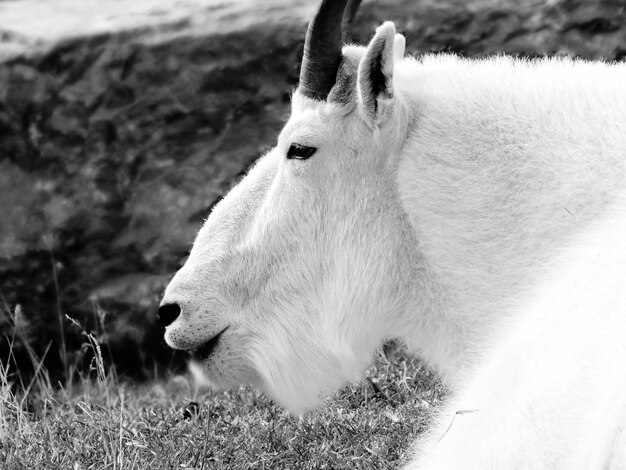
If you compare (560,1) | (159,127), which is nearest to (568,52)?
(560,1)

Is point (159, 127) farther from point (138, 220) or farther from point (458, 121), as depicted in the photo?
point (458, 121)

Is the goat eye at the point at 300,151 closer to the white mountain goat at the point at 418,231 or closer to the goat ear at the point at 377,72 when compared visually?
the white mountain goat at the point at 418,231

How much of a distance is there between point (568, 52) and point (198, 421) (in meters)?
2.99

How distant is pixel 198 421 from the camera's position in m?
4.57

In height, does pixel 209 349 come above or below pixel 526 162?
below

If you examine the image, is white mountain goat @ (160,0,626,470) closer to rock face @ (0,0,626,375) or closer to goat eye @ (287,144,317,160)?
goat eye @ (287,144,317,160)

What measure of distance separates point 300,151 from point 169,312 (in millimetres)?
658

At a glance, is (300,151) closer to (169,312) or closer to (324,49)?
(324,49)

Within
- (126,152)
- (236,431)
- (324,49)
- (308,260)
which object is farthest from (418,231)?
(126,152)

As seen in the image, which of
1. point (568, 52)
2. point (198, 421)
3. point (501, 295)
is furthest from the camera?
point (568, 52)

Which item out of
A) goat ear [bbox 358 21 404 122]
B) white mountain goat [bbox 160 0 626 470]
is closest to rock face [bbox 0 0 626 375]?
white mountain goat [bbox 160 0 626 470]

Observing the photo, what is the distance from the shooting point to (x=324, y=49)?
349 centimetres

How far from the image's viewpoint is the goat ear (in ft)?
10.7

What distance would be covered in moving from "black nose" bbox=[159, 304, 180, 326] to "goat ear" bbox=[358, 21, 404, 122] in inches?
33.8
